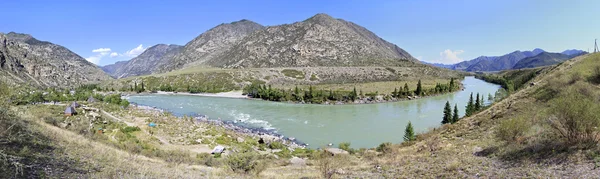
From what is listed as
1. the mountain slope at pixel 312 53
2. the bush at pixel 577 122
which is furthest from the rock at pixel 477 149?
the mountain slope at pixel 312 53

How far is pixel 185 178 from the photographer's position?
440 inches

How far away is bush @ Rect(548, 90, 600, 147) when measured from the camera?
11531 millimetres

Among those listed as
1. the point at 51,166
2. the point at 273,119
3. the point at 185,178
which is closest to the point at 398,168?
the point at 185,178

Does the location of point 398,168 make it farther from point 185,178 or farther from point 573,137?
point 185,178

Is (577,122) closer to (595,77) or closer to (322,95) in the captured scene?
(595,77)

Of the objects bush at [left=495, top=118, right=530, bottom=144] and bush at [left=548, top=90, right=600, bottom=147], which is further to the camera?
bush at [left=495, top=118, right=530, bottom=144]

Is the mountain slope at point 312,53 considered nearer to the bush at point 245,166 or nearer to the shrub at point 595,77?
the shrub at point 595,77

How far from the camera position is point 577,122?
1165cm

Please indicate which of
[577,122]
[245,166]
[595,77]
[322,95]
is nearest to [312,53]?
→ [322,95]

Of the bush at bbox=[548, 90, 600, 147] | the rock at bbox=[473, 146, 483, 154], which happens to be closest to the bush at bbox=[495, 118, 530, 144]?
the rock at bbox=[473, 146, 483, 154]

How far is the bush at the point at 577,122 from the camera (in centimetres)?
1153

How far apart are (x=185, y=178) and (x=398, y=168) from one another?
9.41 meters

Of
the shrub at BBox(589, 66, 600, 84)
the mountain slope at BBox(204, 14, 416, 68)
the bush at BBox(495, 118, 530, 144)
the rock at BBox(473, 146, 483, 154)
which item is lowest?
the rock at BBox(473, 146, 483, 154)

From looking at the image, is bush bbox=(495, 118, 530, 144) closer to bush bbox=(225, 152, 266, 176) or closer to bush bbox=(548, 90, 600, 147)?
bush bbox=(548, 90, 600, 147)
